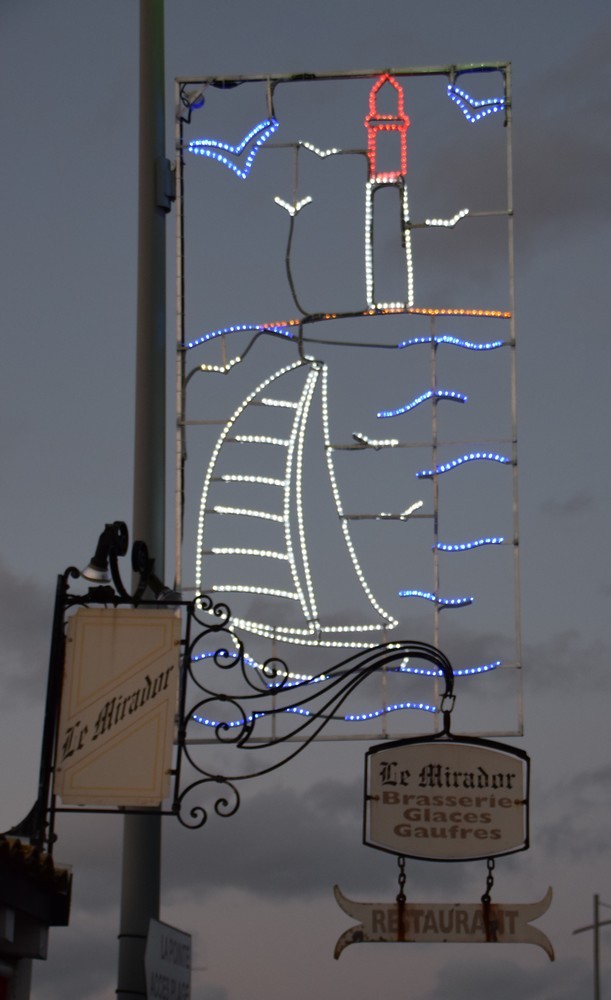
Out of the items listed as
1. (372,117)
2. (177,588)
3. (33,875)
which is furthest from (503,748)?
(372,117)

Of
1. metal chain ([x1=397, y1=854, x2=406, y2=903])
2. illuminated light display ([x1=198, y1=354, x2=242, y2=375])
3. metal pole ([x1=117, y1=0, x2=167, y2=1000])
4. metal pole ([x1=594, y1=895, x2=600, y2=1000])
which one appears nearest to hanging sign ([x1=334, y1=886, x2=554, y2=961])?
metal chain ([x1=397, y1=854, x2=406, y2=903])

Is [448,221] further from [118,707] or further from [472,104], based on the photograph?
[118,707]

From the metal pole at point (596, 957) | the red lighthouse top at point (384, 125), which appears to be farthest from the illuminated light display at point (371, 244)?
the metal pole at point (596, 957)

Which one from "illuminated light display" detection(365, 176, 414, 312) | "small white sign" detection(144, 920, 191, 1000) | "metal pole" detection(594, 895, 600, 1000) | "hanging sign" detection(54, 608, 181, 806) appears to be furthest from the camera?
"metal pole" detection(594, 895, 600, 1000)

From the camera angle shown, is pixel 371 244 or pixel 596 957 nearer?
pixel 371 244

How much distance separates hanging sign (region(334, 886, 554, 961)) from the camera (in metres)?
11.4

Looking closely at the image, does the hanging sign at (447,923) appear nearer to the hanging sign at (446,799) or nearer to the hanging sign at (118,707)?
the hanging sign at (446,799)

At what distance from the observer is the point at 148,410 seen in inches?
503

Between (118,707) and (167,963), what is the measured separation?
4.75 ft

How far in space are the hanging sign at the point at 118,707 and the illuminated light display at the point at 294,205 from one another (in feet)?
19.5

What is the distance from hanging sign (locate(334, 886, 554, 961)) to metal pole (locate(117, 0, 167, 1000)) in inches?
50.7

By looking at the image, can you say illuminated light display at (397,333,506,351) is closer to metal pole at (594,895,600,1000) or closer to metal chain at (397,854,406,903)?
metal chain at (397,854,406,903)

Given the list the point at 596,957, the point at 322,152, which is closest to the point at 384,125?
Answer: the point at 322,152

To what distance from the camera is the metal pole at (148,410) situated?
39.0 ft
